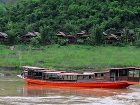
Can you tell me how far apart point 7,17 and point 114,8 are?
21.8m

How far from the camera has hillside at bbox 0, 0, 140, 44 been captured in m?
96.2

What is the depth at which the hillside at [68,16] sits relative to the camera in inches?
3787

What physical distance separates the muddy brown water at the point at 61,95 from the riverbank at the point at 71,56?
36.8 ft

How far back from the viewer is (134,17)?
103 metres

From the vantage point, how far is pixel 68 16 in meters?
106

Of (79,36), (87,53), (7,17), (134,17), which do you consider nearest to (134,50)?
(87,53)

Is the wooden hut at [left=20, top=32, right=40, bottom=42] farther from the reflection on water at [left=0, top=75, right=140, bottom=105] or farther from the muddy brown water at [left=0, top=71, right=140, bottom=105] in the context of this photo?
the reflection on water at [left=0, top=75, right=140, bottom=105]

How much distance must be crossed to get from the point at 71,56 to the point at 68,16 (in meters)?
32.7

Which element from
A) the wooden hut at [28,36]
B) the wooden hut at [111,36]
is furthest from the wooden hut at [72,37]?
the wooden hut at [28,36]

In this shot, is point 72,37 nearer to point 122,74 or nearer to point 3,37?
point 3,37

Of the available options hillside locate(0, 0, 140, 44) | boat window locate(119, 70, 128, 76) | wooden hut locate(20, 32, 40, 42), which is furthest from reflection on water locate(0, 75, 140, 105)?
hillside locate(0, 0, 140, 44)

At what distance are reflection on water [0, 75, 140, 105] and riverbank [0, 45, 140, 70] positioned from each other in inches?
451

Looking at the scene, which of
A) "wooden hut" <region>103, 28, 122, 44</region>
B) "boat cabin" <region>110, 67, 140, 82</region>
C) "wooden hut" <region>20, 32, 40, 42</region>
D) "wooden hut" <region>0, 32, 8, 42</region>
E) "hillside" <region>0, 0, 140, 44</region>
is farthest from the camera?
"hillside" <region>0, 0, 140, 44</region>

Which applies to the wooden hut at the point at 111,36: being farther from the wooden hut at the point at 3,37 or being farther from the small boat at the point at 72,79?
the small boat at the point at 72,79
